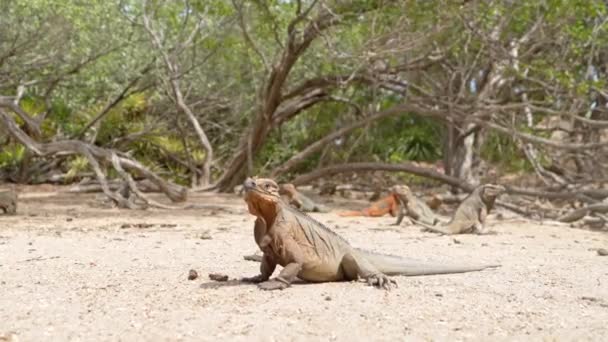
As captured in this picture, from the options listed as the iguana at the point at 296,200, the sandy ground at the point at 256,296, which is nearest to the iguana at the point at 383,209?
the iguana at the point at 296,200

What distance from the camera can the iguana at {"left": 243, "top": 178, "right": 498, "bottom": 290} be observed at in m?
5.77

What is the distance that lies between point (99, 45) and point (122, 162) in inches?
103

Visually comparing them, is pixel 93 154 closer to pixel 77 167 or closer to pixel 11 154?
pixel 77 167

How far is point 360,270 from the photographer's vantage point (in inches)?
241

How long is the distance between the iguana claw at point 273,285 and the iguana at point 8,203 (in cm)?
770

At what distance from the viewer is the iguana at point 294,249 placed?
5.77 meters

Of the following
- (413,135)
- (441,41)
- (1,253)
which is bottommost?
(1,253)

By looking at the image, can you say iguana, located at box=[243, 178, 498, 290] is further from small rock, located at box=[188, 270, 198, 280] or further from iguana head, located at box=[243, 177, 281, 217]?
small rock, located at box=[188, 270, 198, 280]

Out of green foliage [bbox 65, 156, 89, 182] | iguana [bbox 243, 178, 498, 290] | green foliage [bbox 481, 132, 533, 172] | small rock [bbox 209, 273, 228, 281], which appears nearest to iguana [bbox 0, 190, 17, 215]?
green foliage [bbox 65, 156, 89, 182]

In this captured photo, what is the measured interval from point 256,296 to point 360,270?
0.97 m

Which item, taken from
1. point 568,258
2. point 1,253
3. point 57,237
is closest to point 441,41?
point 568,258

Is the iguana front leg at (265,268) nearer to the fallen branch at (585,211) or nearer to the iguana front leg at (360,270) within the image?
the iguana front leg at (360,270)

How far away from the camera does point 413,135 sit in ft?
75.3

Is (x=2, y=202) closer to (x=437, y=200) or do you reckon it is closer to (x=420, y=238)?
(x=420, y=238)
